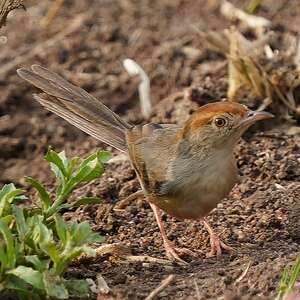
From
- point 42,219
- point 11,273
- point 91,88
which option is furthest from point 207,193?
point 91,88

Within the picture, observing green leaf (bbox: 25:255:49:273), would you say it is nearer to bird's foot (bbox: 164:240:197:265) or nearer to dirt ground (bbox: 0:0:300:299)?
dirt ground (bbox: 0:0:300:299)

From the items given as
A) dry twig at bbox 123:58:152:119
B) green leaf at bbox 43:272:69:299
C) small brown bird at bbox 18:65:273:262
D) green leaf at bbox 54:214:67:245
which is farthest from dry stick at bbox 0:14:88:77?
green leaf at bbox 43:272:69:299

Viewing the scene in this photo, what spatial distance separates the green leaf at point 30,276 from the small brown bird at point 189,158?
1358 mm

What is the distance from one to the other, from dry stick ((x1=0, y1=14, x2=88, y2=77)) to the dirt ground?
0.01m

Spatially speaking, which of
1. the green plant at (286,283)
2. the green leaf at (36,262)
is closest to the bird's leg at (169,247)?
the green plant at (286,283)

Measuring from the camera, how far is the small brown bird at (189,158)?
5.85 m

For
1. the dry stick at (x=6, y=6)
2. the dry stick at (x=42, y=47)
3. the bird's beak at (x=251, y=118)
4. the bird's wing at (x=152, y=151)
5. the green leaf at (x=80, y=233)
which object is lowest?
the dry stick at (x=42, y=47)

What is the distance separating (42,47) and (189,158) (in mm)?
4145

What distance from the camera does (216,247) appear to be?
5.86 m

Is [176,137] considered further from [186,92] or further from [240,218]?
[186,92]

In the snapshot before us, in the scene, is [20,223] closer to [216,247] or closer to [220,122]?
[216,247]

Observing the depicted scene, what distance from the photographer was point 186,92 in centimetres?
816

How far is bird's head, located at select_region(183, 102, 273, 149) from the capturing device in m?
5.89

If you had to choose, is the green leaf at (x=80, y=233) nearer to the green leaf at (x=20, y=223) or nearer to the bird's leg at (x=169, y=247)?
the green leaf at (x=20, y=223)
